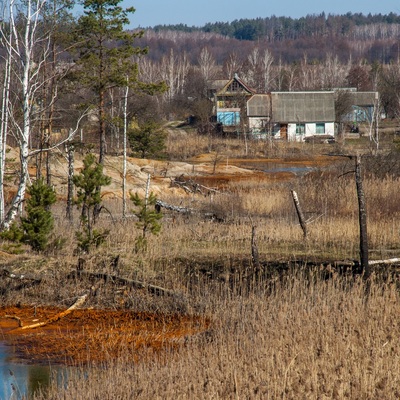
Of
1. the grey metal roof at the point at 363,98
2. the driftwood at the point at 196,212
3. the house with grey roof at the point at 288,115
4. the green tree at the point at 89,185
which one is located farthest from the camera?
the grey metal roof at the point at 363,98

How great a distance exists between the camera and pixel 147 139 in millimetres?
52969

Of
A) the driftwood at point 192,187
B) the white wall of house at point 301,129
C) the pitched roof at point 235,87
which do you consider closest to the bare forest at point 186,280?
the driftwood at point 192,187

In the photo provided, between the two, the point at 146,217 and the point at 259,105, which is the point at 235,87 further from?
the point at 146,217

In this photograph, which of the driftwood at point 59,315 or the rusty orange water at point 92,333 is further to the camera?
the driftwood at point 59,315

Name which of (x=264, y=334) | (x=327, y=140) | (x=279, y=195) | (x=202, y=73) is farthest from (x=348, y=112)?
(x=264, y=334)

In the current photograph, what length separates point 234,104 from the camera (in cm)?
8444

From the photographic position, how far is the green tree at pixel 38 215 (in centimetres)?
1612

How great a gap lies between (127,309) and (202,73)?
116418 millimetres

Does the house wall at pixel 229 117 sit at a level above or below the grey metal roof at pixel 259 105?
below

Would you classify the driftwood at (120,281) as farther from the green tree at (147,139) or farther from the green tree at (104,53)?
the green tree at (147,139)

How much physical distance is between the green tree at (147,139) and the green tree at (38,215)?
35603mm

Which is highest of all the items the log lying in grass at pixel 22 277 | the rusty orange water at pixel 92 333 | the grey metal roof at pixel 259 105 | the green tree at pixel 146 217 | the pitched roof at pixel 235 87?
A: the pitched roof at pixel 235 87

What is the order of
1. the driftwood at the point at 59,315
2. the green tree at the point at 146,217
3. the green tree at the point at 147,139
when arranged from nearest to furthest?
the driftwood at the point at 59,315, the green tree at the point at 146,217, the green tree at the point at 147,139

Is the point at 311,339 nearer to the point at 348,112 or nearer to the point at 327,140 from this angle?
the point at 327,140
